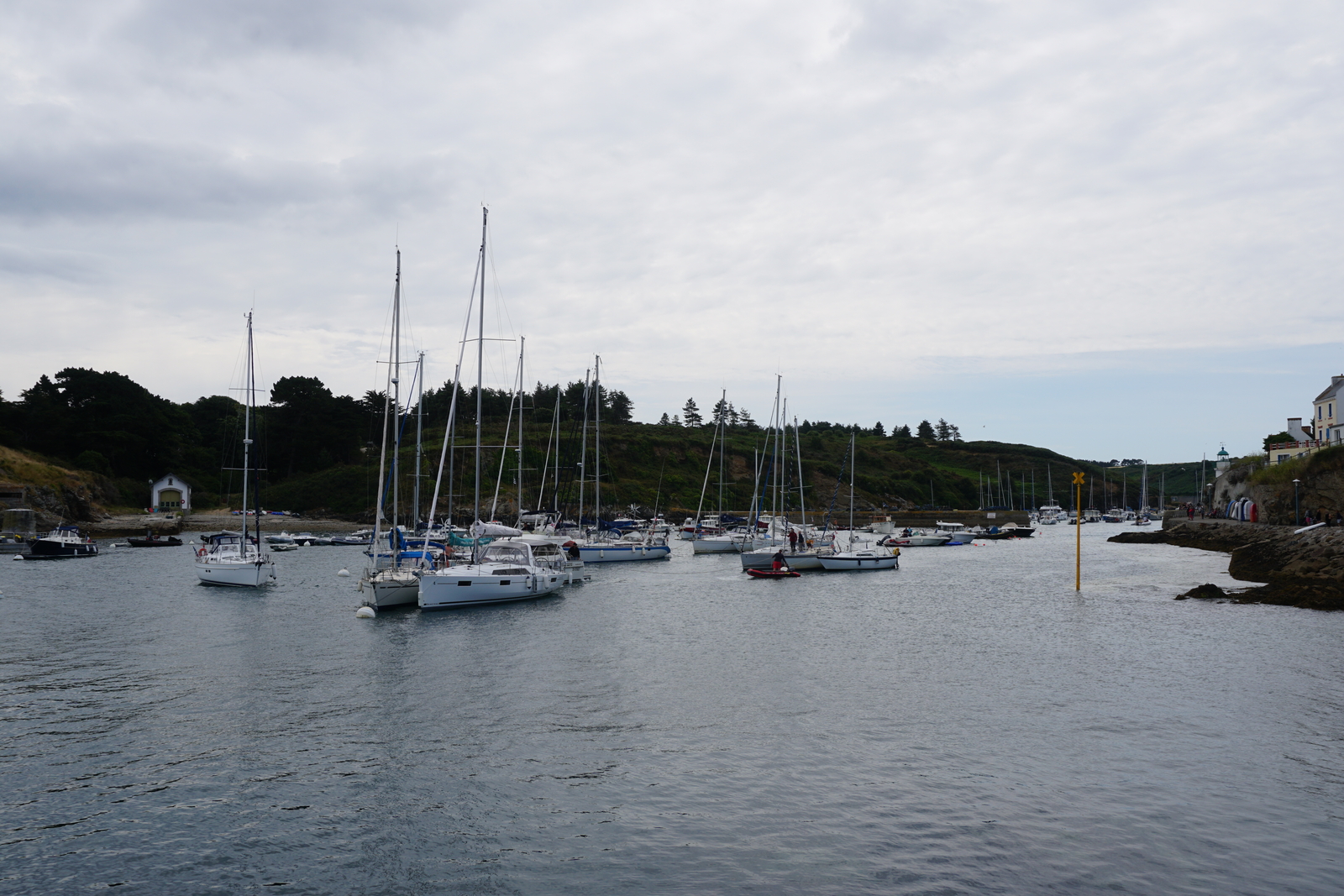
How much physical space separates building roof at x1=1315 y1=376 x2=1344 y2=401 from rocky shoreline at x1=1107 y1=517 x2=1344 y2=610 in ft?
78.7

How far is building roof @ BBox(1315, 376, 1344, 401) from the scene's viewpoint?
3772 inches

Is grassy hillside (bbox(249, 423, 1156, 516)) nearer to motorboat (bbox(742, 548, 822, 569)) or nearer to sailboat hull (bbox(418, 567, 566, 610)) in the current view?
motorboat (bbox(742, 548, 822, 569))

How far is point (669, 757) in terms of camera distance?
61.7 feet

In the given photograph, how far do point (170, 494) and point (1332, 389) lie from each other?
157m

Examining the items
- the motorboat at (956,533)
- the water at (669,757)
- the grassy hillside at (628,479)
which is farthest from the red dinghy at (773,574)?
the motorboat at (956,533)

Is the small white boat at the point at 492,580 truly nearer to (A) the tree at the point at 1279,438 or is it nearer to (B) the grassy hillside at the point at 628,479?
(B) the grassy hillside at the point at 628,479

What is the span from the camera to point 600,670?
28.3 meters

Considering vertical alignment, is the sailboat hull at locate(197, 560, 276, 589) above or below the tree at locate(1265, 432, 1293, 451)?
below

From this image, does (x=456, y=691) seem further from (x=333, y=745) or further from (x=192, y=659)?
(x=192, y=659)

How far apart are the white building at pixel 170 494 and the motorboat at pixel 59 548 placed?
58989mm

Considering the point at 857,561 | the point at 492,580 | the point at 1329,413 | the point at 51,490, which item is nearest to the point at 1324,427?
the point at 1329,413

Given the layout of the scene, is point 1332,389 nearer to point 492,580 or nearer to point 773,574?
point 773,574

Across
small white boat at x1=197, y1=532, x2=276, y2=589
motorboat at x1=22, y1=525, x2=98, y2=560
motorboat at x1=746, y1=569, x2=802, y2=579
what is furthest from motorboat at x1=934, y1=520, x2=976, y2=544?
motorboat at x1=22, y1=525, x2=98, y2=560

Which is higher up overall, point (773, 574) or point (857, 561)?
point (857, 561)
